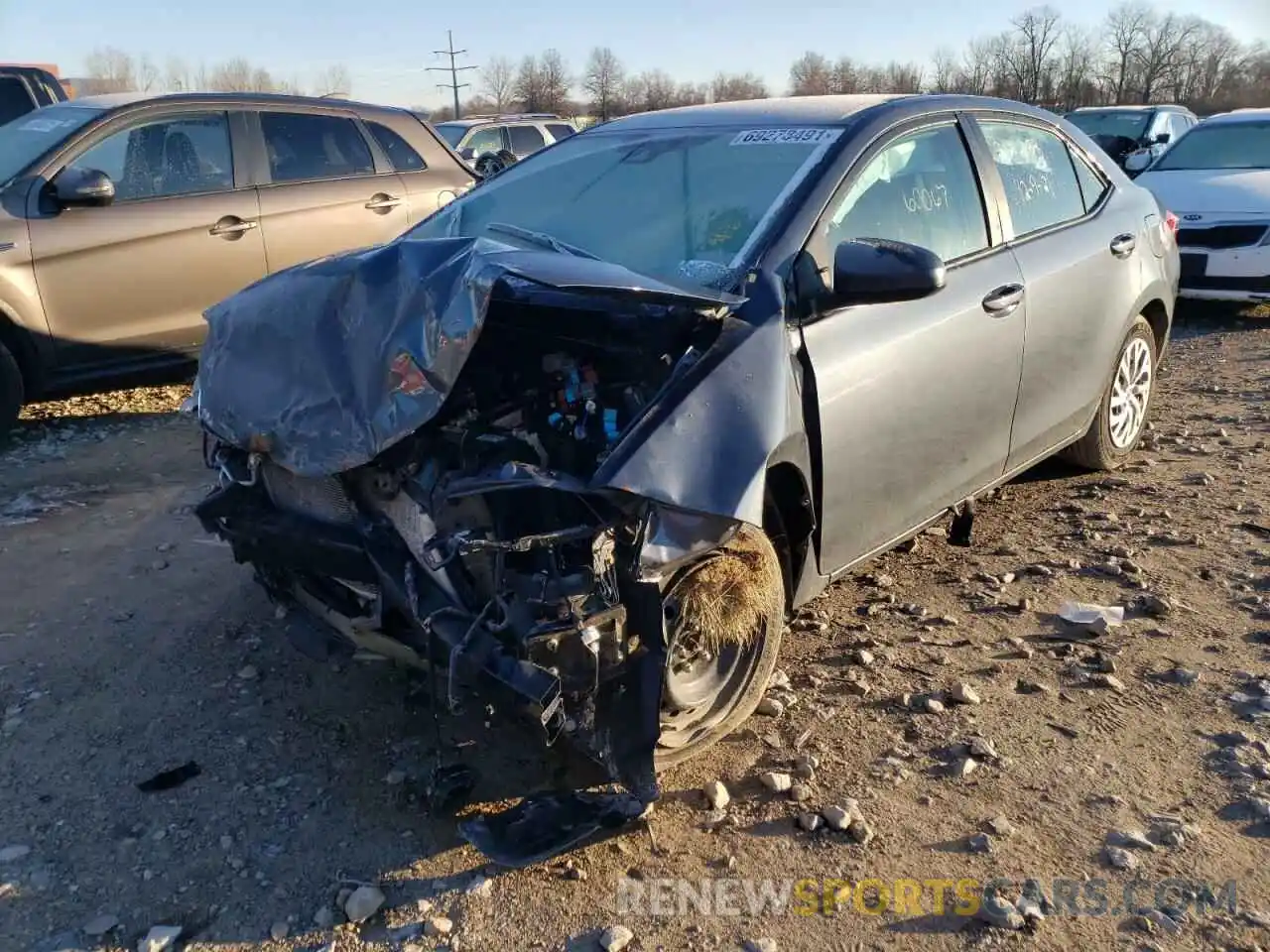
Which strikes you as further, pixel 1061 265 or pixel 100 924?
pixel 1061 265

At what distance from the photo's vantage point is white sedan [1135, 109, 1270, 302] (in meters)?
8.40

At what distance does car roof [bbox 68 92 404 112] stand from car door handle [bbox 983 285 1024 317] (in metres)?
5.13

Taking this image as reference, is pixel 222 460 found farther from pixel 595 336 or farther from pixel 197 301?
pixel 197 301

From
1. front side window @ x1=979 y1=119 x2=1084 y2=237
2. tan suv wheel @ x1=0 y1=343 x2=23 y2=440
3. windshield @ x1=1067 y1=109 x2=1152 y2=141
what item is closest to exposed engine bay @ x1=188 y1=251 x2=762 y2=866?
front side window @ x1=979 y1=119 x2=1084 y2=237

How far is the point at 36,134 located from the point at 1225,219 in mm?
8573

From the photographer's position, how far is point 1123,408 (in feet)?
17.0

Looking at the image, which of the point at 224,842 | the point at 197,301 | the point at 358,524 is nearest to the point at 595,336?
the point at 358,524

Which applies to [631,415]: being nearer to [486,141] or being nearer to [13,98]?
[13,98]

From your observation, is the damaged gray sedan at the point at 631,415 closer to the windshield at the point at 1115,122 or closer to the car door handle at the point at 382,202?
the car door handle at the point at 382,202

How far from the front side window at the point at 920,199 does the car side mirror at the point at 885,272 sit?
255mm

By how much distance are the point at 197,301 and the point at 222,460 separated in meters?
3.57

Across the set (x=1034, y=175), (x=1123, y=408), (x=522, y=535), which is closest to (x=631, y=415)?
(x=522, y=535)

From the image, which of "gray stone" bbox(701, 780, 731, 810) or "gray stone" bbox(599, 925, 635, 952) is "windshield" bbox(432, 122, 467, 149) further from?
"gray stone" bbox(599, 925, 635, 952)

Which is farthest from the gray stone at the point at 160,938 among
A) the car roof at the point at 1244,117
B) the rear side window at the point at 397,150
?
the car roof at the point at 1244,117
